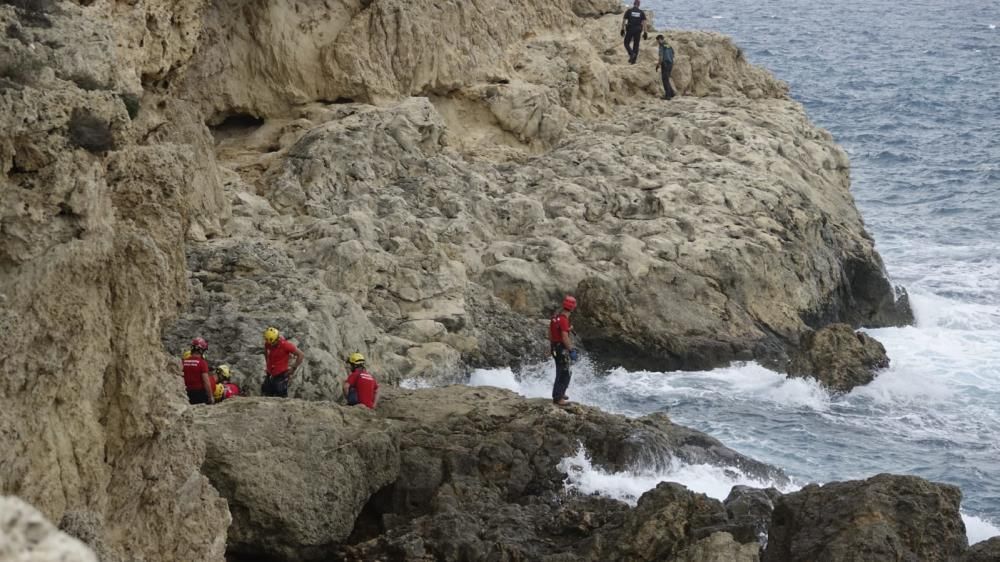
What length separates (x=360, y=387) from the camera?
17.1 meters

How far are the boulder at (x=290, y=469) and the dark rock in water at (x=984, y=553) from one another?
19.2 feet

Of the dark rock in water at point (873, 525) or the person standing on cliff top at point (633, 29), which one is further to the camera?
the person standing on cliff top at point (633, 29)

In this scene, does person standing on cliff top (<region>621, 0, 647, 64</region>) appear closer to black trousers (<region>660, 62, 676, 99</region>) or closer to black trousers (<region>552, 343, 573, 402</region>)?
black trousers (<region>660, 62, 676, 99</region>)

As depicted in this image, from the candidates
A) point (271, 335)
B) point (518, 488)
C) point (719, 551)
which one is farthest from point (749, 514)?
point (271, 335)

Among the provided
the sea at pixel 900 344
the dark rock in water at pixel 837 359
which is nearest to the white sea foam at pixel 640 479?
the sea at pixel 900 344

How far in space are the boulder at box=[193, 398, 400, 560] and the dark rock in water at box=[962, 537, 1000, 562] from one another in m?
5.85

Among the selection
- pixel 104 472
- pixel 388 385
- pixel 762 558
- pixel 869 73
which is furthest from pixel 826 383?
pixel 869 73

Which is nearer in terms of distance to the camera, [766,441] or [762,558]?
[762,558]

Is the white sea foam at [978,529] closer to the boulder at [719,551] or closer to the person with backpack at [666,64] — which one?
the boulder at [719,551]

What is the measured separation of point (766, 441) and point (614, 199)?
7.33 meters

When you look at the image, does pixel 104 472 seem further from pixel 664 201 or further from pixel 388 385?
pixel 664 201

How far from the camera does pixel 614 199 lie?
27.8 m

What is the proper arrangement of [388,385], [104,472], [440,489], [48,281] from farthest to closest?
[388,385] → [440,489] → [104,472] → [48,281]

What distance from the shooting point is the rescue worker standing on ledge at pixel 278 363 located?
17.3m
